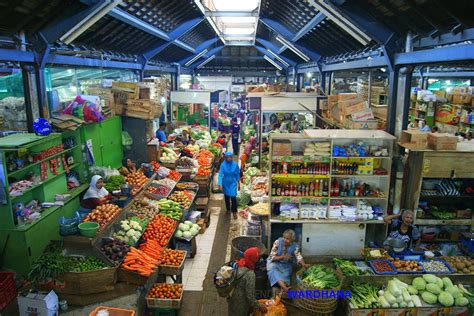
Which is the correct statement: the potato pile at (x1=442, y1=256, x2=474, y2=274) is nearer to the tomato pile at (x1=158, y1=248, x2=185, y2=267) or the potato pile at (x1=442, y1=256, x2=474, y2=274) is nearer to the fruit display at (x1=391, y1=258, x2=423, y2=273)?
the fruit display at (x1=391, y1=258, x2=423, y2=273)

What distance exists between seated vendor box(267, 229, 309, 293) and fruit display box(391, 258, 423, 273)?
1468 millimetres

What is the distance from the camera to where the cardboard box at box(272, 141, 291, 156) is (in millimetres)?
6535

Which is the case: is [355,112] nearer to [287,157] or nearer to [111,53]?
[287,157]

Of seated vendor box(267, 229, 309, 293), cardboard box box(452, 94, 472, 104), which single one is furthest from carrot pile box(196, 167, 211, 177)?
cardboard box box(452, 94, 472, 104)

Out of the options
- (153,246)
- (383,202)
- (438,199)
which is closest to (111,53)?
(153,246)

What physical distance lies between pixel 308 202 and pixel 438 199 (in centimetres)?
249

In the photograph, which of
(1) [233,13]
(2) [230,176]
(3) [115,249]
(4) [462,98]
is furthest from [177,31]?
(3) [115,249]

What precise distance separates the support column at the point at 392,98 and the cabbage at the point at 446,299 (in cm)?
350

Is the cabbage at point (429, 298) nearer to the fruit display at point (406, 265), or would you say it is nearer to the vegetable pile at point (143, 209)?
the fruit display at point (406, 265)

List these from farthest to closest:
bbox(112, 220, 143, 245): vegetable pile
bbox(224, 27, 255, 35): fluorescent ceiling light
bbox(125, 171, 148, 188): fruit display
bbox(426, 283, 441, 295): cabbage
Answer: bbox(224, 27, 255, 35): fluorescent ceiling light, bbox(125, 171, 148, 188): fruit display, bbox(112, 220, 143, 245): vegetable pile, bbox(426, 283, 441, 295): cabbage

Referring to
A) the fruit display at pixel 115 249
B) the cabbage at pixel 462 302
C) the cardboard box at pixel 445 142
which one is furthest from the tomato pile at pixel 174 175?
the cabbage at pixel 462 302

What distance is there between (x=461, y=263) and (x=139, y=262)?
5042mm

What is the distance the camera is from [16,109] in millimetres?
7375

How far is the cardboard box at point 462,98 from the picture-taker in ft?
36.4
